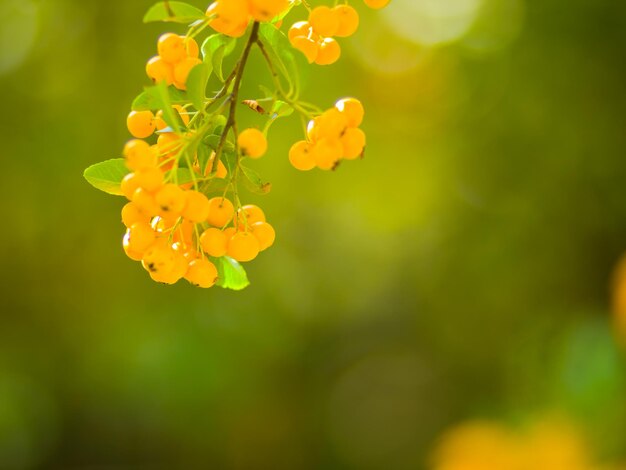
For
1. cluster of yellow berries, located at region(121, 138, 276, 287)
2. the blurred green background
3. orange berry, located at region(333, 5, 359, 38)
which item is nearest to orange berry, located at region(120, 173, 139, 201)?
cluster of yellow berries, located at region(121, 138, 276, 287)

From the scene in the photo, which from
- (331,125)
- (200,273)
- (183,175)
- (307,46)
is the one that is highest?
(307,46)

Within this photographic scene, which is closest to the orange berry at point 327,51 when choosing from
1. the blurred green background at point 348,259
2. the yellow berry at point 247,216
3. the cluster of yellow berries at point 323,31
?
the cluster of yellow berries at point 323,31

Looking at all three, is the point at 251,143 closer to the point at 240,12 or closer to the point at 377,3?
the point at 240,12

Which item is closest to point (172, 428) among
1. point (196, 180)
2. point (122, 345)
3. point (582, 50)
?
point (122, 345)

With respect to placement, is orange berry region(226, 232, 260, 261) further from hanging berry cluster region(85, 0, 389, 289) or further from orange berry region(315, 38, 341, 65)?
orange berry region(315, 38, 341, 65)

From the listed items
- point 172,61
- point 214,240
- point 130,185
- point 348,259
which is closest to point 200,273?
point 214,240

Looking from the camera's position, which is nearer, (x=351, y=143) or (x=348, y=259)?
(x=351, y=143)

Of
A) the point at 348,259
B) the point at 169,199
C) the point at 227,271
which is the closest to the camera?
the point at 169,199
